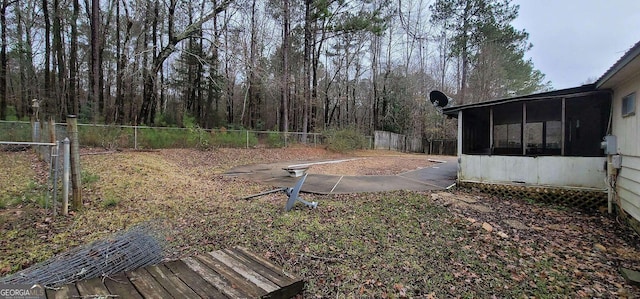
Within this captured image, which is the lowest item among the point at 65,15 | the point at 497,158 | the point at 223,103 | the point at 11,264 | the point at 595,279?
the point at 595,279

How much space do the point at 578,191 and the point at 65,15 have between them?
22.3 meters

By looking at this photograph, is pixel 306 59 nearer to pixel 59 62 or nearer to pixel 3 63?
pixel 59 62

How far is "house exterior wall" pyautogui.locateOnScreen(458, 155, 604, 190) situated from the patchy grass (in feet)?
2.33

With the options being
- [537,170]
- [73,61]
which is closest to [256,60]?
[73,61]

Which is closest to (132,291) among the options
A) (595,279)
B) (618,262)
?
(595,279)

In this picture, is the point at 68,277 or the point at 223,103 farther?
the point at 223,103

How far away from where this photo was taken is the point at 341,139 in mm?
16672

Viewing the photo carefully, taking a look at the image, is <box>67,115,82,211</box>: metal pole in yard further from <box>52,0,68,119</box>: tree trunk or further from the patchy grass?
<box>52,0,68,119</box>: tree trunk

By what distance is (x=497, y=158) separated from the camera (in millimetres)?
6660

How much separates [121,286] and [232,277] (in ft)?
2.78

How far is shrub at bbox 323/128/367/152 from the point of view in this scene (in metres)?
16.6

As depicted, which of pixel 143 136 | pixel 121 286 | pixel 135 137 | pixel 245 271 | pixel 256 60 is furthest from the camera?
pixel 256 60

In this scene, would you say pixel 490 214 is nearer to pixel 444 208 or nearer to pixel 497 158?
pixel 444 208

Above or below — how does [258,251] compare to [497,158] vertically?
below
